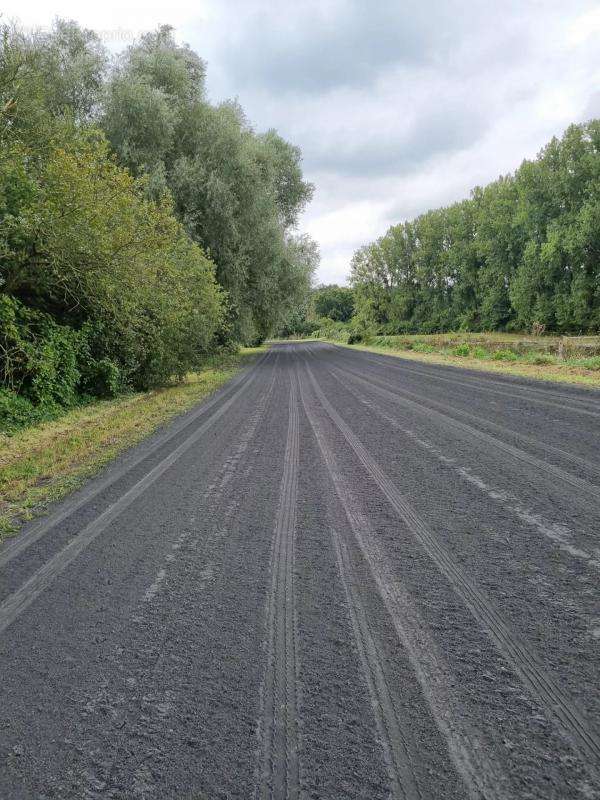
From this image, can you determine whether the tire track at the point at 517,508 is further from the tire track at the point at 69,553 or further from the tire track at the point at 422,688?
the tire track at the point at 69,553

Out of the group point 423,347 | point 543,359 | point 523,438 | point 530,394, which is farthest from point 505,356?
point 523,438

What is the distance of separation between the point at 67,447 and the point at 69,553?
402 centimetres

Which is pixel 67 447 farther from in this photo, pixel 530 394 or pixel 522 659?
pixel 530 394

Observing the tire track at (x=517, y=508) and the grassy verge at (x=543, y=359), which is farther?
the grassy verge at (x=543, y=359)

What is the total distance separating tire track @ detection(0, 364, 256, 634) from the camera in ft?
9.02

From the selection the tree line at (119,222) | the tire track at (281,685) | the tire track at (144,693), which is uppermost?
the tree line at (119,222)

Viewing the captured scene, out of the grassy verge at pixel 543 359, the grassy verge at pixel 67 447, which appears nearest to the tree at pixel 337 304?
the grassy verge at pixel 543 359

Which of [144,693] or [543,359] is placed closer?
[144,693]

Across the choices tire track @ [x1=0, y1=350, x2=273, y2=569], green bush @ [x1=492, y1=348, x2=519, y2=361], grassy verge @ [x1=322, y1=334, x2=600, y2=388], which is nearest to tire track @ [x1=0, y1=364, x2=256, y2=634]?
tire track @ [x1=0, y1=350, x2=273, y2=569]

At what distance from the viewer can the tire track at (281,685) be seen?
5.12 ft

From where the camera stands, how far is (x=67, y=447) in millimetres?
6938

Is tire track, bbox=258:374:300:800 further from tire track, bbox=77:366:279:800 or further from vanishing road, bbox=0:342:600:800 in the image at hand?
tire track, bbox=77:366:279:800

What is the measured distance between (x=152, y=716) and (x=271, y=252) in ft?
77.6

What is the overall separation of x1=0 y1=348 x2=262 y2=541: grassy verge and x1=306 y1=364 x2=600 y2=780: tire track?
12.0 feet
